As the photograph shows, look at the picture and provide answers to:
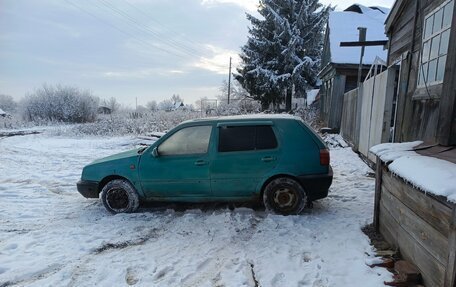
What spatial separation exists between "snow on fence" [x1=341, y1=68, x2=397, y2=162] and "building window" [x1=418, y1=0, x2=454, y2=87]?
128 centimetres

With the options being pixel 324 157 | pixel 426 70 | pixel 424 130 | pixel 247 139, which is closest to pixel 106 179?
pixel 247 139

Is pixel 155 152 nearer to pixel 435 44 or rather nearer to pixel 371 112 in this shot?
pixel 435 44

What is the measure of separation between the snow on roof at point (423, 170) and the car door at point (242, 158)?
1740 mm

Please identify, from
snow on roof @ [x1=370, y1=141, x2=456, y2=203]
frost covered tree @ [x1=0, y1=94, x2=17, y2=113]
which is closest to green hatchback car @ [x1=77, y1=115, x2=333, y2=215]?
snow on roof @ [x1=370, y1=141, x2=456, y2=203]

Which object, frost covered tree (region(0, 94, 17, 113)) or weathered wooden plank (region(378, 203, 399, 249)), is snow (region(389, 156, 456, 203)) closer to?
weathered wooden plank (region(378, 203, 399, 249))

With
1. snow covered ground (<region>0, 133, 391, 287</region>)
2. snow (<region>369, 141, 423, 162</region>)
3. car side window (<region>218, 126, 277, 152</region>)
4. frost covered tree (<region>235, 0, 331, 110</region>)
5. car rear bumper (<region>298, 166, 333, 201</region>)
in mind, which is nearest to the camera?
snow covered ground (<region>0, 133, 391, 287</region>)

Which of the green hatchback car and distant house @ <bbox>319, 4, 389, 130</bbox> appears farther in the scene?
distant house @ <bbox>319, 4, 389, 130</bbox>

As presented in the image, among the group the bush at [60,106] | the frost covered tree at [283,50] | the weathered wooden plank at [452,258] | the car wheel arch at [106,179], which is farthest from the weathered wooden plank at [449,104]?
the bush at [60,106]

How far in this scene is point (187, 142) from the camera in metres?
5.55

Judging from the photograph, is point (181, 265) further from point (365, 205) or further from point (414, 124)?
point (414, 124)

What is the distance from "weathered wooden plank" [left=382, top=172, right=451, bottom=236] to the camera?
2574 mm

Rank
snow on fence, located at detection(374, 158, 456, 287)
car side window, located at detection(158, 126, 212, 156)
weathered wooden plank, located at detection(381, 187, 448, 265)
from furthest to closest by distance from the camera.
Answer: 1. car side window, located at detection(158, 126, 212, 156)
2. weathered wooden plank, located at detection(381, 187, 448, 265)
3. snow on fence, located at detection(374, 158, 456, 287)

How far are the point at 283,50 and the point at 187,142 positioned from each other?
76.5 ft

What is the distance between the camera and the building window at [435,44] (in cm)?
503
